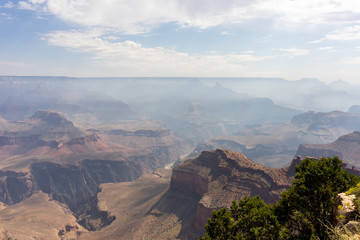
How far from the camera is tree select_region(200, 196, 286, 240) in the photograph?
1947 centimetres

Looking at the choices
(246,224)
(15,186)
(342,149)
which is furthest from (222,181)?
(15,186)

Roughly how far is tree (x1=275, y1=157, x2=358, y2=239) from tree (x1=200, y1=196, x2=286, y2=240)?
167 cm

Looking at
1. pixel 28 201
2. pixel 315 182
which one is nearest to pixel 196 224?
pixel 315 182

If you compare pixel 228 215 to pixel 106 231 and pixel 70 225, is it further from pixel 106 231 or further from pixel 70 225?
pixel 70 225

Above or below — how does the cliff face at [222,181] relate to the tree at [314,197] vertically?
below

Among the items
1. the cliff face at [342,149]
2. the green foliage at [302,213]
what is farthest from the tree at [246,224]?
the cliff face at [342,149]

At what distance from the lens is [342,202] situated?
17.1 meters

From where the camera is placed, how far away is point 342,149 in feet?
543

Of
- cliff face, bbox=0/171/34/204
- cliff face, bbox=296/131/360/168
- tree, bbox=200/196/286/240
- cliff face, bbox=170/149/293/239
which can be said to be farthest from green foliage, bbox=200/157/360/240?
cliff face, bbox=0/171/34/204

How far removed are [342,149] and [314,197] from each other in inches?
7195

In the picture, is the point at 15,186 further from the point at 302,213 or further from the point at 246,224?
the point at 302,213

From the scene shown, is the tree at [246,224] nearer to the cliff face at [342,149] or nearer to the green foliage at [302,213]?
the green foliage at [302,213]

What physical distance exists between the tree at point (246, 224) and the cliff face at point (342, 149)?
170 meters

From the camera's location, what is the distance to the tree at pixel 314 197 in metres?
18.4
